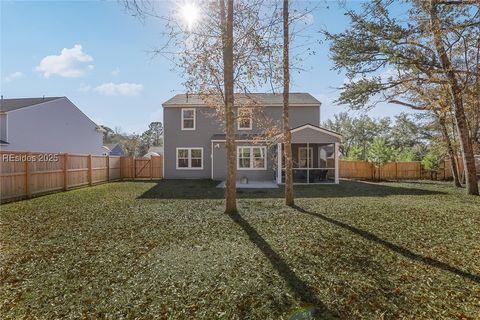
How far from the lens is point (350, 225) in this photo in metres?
6.72

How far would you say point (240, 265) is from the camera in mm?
4324

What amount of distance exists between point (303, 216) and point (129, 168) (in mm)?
17427

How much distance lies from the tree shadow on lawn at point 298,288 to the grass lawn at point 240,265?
0.05 ft

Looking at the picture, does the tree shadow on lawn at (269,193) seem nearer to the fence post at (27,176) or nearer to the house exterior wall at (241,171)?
the fence post at (27,176)

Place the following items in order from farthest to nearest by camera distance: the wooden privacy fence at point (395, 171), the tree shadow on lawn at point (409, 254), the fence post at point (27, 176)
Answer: the wooden privacy fence at point (395, 171) < the fence post at point (27, 176) < the tree shadow on lawn at point (409, 254)

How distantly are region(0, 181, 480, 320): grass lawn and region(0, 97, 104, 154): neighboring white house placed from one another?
1426 centimetres

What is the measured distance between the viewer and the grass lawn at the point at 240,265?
3.21 metres

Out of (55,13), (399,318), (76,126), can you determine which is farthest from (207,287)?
(76,126)

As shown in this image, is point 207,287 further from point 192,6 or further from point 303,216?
point 192,6

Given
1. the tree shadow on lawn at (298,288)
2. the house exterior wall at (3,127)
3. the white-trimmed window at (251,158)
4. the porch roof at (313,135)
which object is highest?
the house exterior wall at (3,127)

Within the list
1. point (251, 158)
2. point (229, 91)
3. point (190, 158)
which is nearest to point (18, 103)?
point (190, 158)

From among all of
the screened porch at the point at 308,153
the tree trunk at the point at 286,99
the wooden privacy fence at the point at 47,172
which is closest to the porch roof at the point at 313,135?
the screened porch at the point at 308,153

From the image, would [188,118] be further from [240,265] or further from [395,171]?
[240,265]

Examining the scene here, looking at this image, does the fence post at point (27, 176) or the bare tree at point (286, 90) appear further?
the fence post at point (27, 176)
